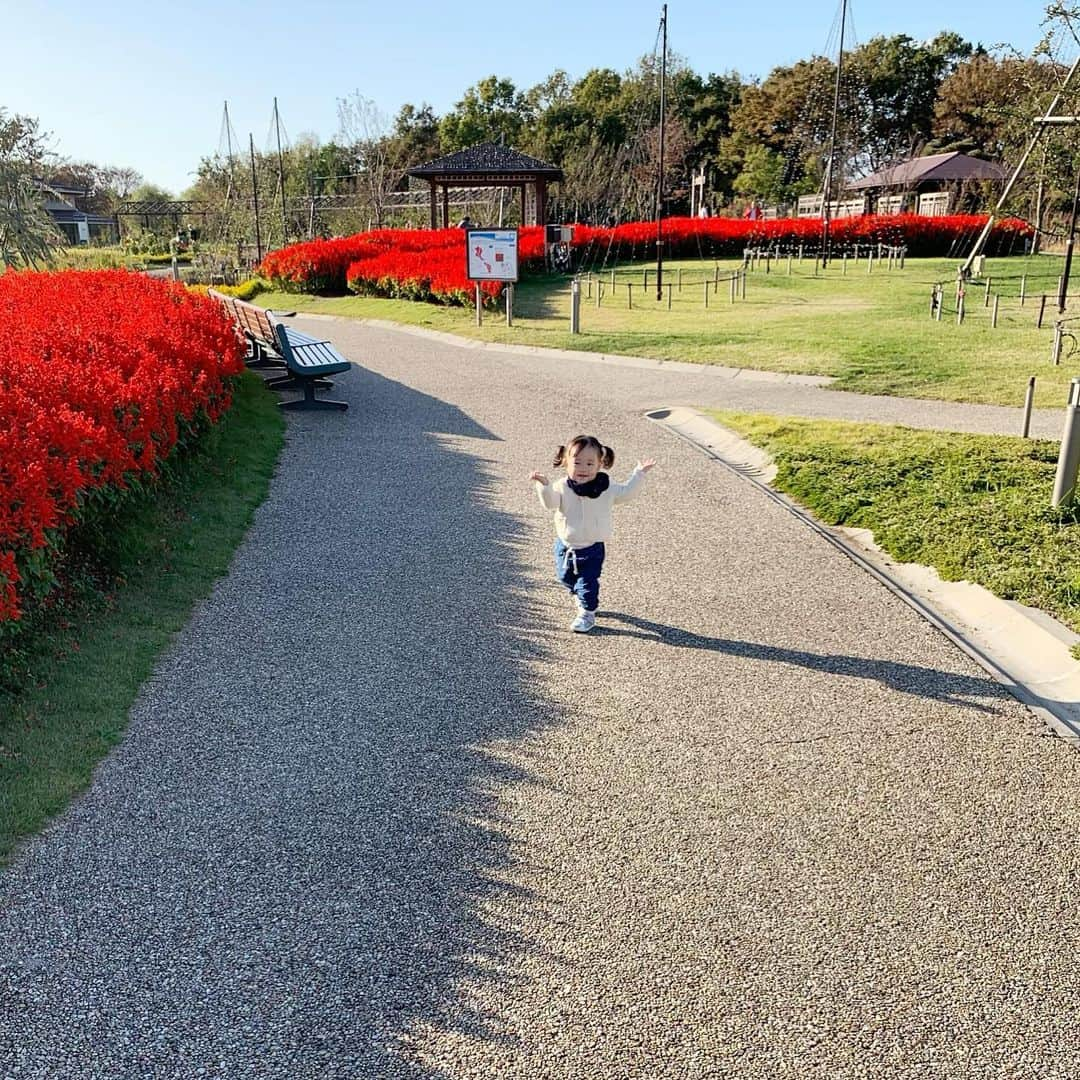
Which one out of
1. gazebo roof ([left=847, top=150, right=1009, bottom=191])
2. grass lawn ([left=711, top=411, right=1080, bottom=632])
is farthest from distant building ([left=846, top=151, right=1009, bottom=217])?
grass lawn ([left=711, top=411, right=1080, bottom=632])

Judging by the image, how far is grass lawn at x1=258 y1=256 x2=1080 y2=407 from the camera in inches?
520

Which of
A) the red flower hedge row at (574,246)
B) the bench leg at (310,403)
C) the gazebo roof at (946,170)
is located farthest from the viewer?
the gazebo roof at (946,170)

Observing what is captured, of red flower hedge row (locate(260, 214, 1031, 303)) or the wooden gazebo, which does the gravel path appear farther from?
the wooden gazebo

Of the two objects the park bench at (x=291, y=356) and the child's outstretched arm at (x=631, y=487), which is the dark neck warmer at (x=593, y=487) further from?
the park bench at (x=291, y=356)

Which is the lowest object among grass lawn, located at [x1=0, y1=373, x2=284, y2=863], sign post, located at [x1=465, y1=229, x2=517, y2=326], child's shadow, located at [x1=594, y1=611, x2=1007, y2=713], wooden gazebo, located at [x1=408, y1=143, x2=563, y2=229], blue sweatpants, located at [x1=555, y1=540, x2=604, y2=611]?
child's shadow, located at [x1=594, y1=611, x2=1007, y2=713]

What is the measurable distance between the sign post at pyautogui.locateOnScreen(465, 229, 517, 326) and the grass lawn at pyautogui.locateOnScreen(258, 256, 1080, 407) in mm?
994

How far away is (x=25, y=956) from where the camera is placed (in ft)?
9.64

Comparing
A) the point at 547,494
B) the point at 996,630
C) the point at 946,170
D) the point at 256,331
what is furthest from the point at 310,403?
the point at 946,170

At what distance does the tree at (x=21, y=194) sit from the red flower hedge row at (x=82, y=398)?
233 inches

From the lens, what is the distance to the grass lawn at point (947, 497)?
6.15m

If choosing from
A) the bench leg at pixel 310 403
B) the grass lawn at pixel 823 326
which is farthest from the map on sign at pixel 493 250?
the bench leg at pixel 310 403

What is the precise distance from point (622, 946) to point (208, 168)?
46434 millimetres

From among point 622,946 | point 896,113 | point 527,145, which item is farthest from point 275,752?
point 896,113

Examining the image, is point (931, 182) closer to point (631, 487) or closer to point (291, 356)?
point (291, 356)
